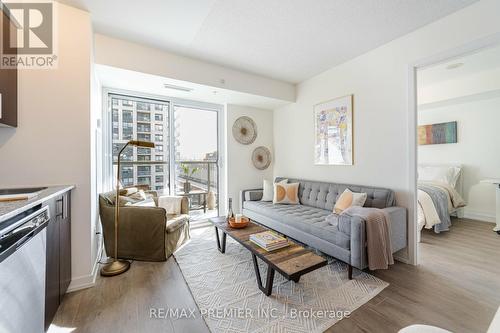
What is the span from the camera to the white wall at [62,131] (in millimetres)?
1751

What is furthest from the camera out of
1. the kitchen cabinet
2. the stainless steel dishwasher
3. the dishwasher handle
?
the kitchen cabinet

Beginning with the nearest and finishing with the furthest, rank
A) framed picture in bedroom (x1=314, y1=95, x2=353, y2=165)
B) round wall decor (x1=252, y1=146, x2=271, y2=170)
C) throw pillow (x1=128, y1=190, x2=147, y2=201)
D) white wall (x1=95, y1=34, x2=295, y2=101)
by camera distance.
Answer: white wall (x1=95, y1=34, x2=295, y2=101), throw pillow (x1=128, y1=190, x2=147, y2=201), framed picture in bedroom (x1=314, y1=95, x2=353, y2=165), round wall decor (x1=252, y1=146, x2=271, y2=170)

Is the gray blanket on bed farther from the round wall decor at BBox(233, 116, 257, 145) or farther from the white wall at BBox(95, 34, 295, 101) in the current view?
the round wall decor at BBox(233, 116, 257, 145)

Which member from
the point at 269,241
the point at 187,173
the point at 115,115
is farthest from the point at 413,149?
the point at 115,115

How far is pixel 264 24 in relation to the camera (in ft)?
7.38

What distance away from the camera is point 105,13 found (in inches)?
80.6

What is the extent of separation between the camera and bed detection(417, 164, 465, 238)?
3129 mm

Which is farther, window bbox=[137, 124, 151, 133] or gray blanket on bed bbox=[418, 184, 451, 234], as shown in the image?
window bbox=[137, 124, 151, 133]

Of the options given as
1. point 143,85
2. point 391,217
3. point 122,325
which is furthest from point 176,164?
point 391,217

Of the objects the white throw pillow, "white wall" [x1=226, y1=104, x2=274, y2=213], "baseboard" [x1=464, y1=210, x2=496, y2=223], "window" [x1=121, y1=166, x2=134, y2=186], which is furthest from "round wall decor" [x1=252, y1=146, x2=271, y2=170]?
"baseboard" [x1=464, y1=210, x2=496, y2=223]

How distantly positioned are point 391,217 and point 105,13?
3668 millimetres

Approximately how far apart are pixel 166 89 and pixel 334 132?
9.12 feet

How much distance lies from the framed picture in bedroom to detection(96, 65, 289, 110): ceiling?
96 cm

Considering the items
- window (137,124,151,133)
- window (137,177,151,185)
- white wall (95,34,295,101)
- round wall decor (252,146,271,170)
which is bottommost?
window (137,177,151,185)
